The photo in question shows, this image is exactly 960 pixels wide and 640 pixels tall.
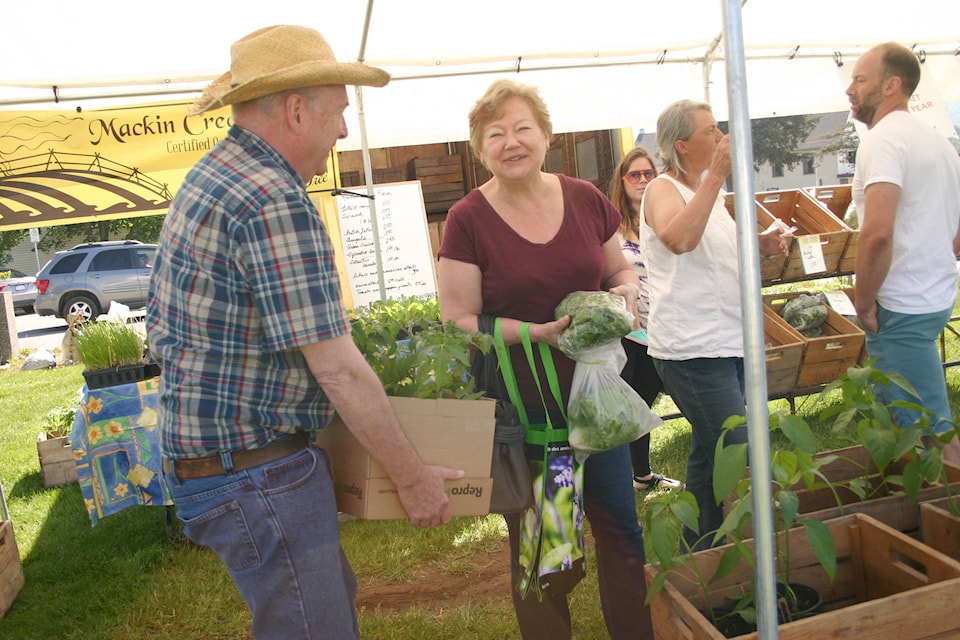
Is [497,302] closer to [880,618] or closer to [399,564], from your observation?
[880,618]

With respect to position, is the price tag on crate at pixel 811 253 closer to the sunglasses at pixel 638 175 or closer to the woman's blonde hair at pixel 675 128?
the sunglasses at pixel 638 175

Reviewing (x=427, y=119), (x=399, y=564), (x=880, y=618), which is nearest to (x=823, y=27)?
(x=427, y=119)

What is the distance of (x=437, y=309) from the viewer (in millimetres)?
2686

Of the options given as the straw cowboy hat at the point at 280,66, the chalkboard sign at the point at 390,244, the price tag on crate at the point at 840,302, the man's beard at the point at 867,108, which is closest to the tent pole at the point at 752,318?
the straw cowboy hat at the point at 280,66

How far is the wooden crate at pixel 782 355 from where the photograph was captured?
12.9 ft

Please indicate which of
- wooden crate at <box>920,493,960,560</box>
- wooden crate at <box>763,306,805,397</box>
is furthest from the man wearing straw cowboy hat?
wooden crate at <box>763,306,805,397</box>

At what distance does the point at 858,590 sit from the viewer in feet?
5.09

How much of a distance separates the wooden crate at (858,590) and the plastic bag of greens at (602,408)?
1.43 ft

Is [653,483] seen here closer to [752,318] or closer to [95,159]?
[752,318]

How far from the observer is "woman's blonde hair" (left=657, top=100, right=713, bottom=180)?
7.70 ft

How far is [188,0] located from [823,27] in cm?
345

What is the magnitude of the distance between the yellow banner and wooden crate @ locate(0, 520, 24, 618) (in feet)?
5.00

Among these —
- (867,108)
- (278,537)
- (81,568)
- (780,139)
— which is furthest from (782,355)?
(780,139)

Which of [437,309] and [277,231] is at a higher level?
[277,231]
